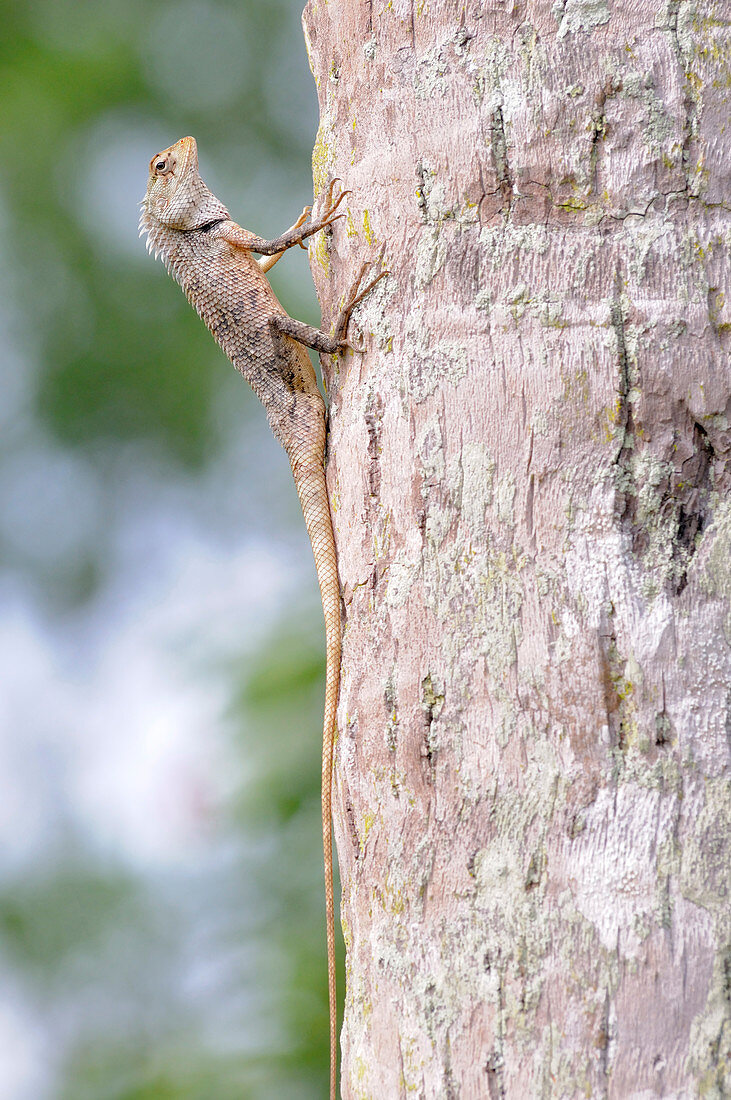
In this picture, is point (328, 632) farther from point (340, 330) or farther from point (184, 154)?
point (184, 154)

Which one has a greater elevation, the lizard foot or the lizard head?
the lizard head

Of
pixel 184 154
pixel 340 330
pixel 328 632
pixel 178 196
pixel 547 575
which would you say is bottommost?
pixel 547 575

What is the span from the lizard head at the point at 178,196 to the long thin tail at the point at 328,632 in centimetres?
90

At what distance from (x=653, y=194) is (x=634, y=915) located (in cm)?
77

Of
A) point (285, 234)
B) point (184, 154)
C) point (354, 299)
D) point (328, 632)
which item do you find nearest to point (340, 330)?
point (354, 299)

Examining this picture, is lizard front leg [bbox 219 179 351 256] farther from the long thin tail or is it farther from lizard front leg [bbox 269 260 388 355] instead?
the long thin tail

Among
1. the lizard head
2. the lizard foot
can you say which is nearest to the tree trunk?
the lizard foot

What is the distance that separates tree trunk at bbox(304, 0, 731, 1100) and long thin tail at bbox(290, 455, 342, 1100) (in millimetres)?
135

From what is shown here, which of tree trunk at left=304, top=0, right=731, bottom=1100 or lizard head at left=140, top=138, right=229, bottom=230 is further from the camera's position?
lizard head at left=140, top=138, right=229, bottom=230

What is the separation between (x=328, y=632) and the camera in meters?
1.35

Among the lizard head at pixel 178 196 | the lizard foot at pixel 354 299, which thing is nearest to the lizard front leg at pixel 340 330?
the lizard foot at pixel 354 299

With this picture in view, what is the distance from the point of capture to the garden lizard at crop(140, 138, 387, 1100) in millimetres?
1351

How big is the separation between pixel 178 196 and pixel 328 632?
1277 mm

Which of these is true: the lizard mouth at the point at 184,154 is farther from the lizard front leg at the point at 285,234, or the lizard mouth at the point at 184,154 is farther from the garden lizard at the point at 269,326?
the lizard front leg at the point at 285,234
